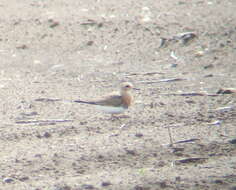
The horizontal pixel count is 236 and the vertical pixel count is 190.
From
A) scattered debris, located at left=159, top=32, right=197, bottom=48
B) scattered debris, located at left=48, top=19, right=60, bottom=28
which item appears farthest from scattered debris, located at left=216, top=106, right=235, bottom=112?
scattered debris, located at left=48, top=19, right=60, bottom=28

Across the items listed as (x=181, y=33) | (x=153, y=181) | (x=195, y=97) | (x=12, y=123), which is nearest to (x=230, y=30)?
(x=181, y=33)

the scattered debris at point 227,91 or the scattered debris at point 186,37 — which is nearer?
the scattered debris at point 227,91

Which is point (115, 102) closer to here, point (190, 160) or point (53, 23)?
point (190, 160)

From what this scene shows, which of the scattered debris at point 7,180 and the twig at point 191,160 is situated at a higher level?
the scattered debris at point 7,180

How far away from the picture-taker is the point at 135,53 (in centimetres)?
1097

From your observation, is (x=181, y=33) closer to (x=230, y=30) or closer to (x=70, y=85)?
(x=230, y=30)

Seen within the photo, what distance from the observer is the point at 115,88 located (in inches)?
362

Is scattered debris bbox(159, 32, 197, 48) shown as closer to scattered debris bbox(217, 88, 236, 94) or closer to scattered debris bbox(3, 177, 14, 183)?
scattered debris bbox(217, 88, 236, 94)

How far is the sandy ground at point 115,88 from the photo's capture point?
6328mm

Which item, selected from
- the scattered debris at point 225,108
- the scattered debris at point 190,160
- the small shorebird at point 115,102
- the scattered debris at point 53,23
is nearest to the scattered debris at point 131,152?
the scattered debris at point 190,160

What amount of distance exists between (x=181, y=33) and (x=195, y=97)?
3003 mm

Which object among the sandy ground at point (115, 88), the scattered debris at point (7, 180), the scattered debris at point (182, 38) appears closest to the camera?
the scattered debris at point (7, 180)

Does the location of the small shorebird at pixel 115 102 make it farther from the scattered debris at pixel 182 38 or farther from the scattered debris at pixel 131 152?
the scattered debris at pixel 182 38

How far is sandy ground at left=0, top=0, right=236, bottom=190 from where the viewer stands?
633 centimetres
